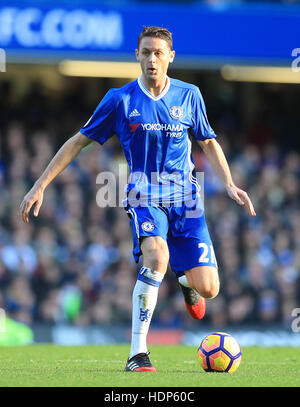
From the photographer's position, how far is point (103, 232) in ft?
50.9

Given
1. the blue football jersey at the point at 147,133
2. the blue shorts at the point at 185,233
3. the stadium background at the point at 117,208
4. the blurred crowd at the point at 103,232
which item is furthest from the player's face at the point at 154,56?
the blurred crowd at the point at 103,232

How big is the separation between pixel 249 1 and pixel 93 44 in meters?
4.27

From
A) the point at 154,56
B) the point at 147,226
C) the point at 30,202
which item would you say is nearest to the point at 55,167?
the point at 30,202

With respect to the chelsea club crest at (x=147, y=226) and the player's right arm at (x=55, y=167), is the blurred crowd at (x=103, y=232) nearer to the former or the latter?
the player's right arm at (x=55, y=167)

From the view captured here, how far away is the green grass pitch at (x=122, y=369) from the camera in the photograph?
549 centimetres

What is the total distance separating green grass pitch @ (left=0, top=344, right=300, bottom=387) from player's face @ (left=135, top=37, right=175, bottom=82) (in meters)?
2.42

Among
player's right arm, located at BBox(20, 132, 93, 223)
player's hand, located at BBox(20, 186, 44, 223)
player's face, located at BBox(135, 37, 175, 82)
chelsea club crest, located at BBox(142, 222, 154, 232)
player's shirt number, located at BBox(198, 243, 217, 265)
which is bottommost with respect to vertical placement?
player's shirt number, located at BBox(198, 243, 217, 265)

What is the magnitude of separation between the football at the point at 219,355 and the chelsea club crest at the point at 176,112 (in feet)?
6.15

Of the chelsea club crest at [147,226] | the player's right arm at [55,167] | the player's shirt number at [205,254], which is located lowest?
the player's shirt number at [205,254]

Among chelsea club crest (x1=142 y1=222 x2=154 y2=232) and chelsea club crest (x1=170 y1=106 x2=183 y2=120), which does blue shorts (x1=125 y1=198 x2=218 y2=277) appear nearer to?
chelsea club crest (x1=142 y1=222 x2=154 y2=232)

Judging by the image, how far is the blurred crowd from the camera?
14094 millimetres

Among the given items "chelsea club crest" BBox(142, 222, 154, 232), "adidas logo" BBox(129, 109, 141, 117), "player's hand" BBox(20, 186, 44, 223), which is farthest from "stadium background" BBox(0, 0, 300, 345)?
"adidas logo" BBox(129, 109, 141, 117)
